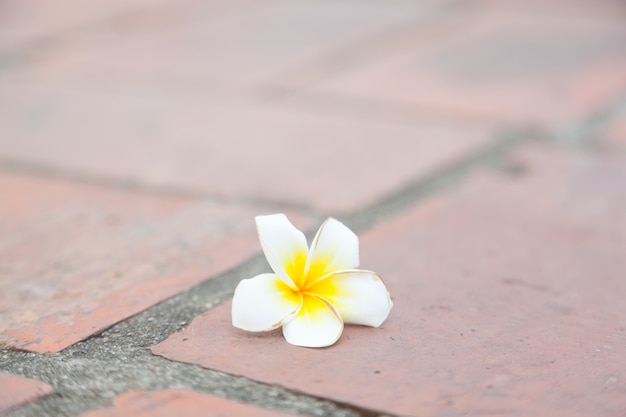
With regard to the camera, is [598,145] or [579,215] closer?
[579,215]

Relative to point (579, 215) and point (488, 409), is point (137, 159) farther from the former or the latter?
point (488, 409)

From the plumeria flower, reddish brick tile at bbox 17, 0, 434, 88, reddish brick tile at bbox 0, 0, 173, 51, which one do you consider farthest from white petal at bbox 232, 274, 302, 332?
reddish brick tile at bbox 0, 0, 173, 51

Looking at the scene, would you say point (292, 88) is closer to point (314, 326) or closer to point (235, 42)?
point (235, 42)

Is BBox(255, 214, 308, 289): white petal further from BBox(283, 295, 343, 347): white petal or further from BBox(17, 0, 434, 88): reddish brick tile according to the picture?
BBox(17, 0, 434, 88): reddish brick tile

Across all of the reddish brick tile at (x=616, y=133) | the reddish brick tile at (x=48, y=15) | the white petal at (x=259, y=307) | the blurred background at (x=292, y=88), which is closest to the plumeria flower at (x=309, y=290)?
the white petal at (x=259, y=307)

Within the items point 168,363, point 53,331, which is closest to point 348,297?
point 168,363
